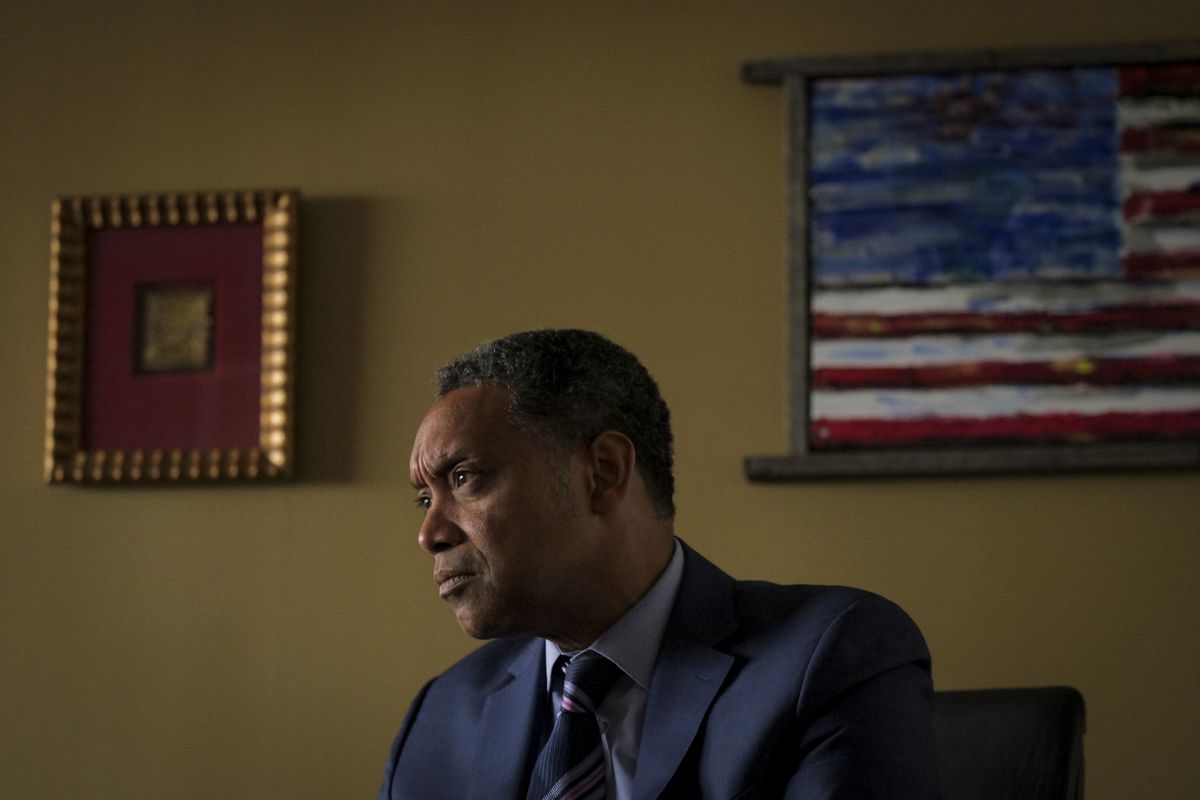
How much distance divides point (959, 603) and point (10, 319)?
76.8 inches

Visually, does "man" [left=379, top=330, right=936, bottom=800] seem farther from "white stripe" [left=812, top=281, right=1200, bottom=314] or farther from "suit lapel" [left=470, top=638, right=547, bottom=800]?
"white stripe" [left=812, top=281, right=1200, bottom=314]

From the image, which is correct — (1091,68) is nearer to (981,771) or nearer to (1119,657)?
(1119,657)

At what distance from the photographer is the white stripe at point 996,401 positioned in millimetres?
2572

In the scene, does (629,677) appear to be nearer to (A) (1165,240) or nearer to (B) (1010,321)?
(B) (1010,321)

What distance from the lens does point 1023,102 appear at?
8.79ft

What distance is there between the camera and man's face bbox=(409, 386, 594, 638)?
5.75 ft

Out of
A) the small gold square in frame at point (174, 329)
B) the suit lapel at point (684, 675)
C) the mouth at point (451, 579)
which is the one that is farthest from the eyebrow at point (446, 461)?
the small gold square in frame at point (174, 329)

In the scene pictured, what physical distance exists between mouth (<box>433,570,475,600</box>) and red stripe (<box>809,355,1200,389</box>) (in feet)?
3.59

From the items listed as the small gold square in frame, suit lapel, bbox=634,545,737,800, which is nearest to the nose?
suit lapel, bbox=634,545,737,800

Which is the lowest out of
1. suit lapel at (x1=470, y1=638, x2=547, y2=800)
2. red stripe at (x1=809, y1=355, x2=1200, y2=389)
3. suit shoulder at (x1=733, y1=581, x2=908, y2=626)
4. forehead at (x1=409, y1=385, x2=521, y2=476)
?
suit lapel at (x1=470, y1=638, x2=547, y2=800)

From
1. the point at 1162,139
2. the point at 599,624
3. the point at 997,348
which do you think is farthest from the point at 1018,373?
the point at 599,624

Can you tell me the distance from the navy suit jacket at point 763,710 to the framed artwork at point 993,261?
2.95ft

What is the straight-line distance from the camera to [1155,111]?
2.64 m

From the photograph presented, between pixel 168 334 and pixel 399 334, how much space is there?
48 centimetres
